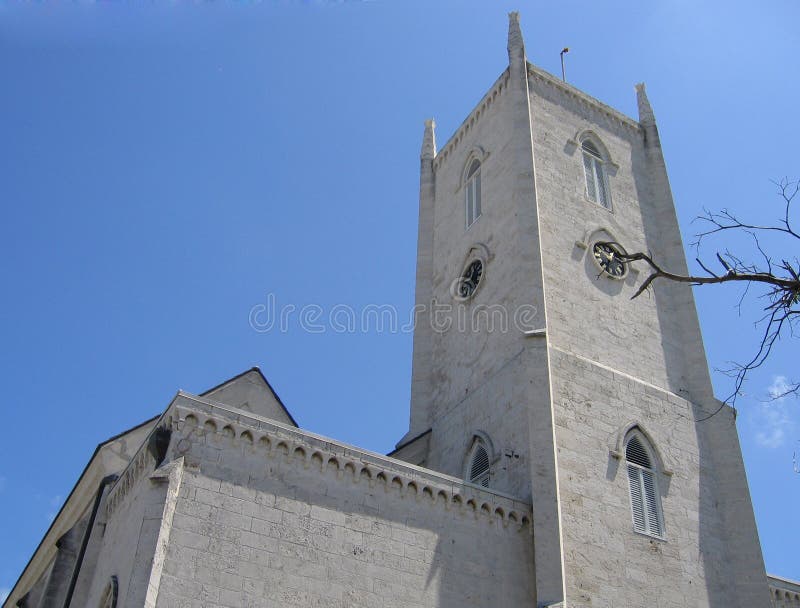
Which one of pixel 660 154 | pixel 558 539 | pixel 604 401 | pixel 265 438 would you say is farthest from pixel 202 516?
pixel 660 154

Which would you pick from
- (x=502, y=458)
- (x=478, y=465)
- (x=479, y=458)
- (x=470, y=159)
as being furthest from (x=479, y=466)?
(x=470, y=159)

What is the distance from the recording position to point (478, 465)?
19.3 meters

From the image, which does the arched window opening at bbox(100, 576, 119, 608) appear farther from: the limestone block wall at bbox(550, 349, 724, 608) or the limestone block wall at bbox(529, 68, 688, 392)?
the limestone block wall at bbox(529, 68, 688, 392)

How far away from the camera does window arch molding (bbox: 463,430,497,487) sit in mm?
18656

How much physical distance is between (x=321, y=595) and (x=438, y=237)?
633 inches

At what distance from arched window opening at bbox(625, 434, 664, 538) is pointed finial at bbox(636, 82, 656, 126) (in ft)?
46.7

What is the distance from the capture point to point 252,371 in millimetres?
21250

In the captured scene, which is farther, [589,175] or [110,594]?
[589,175]

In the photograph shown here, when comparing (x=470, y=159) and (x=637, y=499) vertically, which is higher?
(x=470, y=159)

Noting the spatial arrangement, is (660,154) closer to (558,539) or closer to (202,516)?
(558,539)

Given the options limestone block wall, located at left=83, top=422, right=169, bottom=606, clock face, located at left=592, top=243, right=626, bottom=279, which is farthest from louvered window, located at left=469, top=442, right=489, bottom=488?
limestone block wall, located at left=83, top=422, right=169, bottom=606

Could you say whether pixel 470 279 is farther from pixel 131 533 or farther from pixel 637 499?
pixel 131 533

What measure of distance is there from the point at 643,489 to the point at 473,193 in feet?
39.5

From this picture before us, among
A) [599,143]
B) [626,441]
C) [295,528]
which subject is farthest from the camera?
[599,143]
